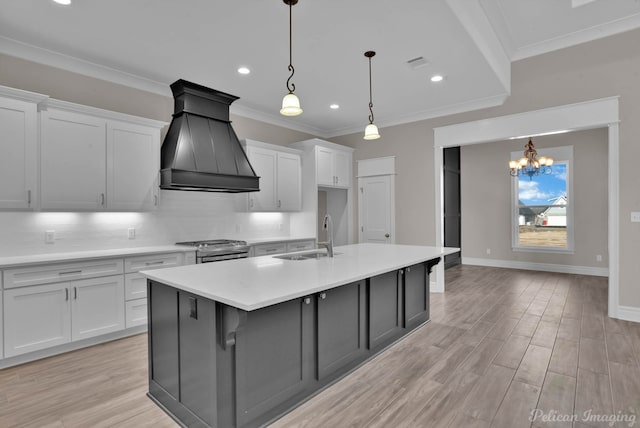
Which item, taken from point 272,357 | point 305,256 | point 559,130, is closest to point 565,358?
point 305,256

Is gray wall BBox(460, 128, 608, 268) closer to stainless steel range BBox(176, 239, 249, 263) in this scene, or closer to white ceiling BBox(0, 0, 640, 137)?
white ceiling BBox(0, 0, 640, 137)

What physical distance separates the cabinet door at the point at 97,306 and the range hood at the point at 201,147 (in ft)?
3.88

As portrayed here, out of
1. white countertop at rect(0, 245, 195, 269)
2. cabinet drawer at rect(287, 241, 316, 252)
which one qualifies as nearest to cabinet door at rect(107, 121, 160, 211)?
white countertop at rect(0, 245, 195, 269)

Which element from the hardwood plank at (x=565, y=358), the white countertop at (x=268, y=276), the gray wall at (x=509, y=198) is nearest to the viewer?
the white countertop at (x=268, y=276)

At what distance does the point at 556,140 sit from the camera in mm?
7027

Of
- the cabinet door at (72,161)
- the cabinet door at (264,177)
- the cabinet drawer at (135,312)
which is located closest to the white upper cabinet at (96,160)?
the cabinet door at (72,161)

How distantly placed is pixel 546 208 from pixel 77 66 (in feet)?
27.9

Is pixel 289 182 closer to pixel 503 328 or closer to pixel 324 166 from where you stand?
pixel 324 166

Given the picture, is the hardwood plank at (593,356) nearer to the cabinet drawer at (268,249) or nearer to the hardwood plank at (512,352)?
the hardwood plank at (512,352)

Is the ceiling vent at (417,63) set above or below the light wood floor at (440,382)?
above

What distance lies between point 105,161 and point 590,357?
16.4 feet

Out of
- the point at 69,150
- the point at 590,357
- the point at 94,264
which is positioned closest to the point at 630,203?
the point at 590,357

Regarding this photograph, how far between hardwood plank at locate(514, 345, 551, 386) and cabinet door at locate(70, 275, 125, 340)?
3686 millimetres

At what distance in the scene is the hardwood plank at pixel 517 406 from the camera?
81.1 inches
